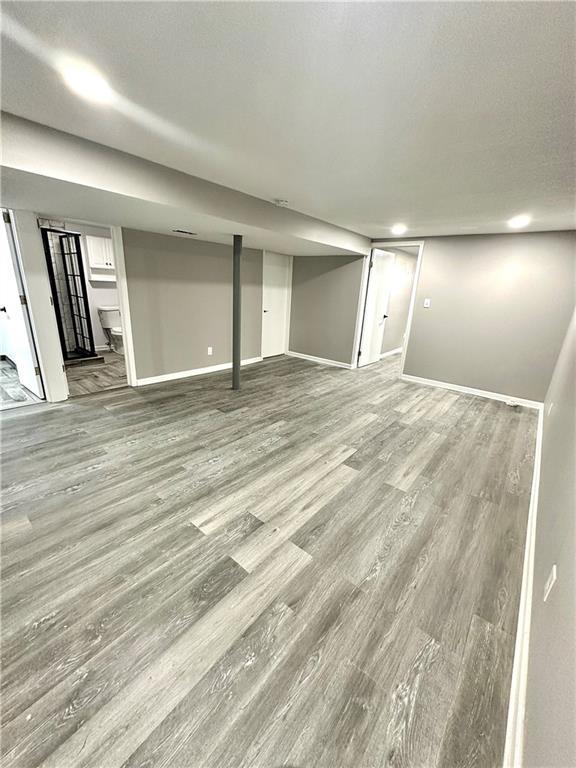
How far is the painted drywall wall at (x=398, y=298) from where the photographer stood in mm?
6539

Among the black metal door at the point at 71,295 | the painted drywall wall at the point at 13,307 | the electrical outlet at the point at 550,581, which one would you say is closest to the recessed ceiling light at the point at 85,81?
the painted drywall wall at the point at 13,307

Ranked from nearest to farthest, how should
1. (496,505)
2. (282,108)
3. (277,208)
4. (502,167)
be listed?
1. (282,108)
2. (502,167)
3. (496,505)
4. (277,208)

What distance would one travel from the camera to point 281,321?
21.4 ft

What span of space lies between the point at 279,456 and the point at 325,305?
161 inches

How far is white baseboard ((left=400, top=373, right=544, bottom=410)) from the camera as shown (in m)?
4.34

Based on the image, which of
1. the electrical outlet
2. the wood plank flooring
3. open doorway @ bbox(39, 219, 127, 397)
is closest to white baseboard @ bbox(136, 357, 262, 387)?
the wood plank flooring

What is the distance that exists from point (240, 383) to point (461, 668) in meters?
3.94

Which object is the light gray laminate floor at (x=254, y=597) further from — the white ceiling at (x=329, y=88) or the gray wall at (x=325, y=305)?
the gray wall at (x=325, y=305)

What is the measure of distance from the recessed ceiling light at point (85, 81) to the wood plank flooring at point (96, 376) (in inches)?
130

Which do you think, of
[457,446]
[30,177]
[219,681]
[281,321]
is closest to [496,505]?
[457,446]

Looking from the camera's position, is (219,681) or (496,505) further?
(496,505)

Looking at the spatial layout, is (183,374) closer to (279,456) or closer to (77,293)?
(279,456)

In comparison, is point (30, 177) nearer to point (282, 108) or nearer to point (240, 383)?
point (282, 108)

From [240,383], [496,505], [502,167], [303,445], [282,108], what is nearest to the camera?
[282,108]
